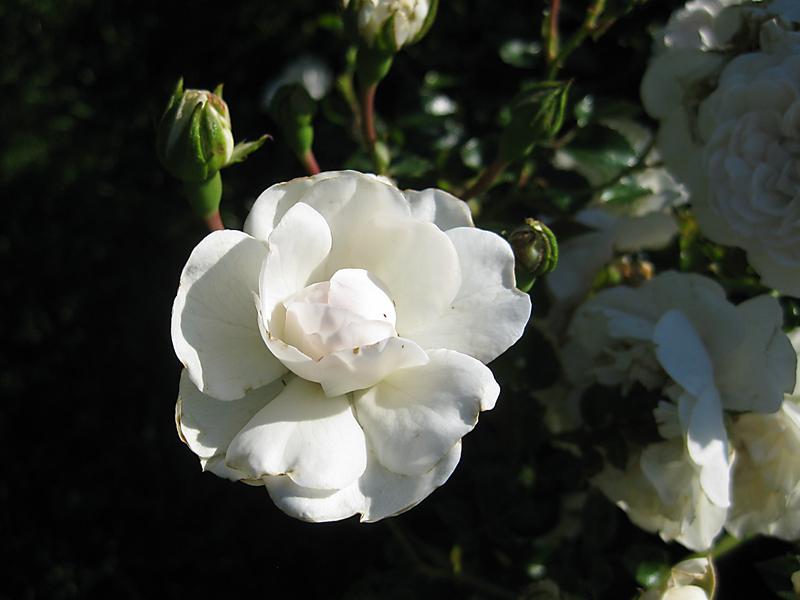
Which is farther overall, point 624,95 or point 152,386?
point 152,386

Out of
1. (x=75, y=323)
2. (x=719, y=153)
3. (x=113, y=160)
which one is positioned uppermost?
(x=719, y=153)

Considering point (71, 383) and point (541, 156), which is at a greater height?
point (541, 156)

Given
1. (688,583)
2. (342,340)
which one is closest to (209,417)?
(342,340)

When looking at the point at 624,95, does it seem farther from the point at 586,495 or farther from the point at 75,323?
the point at 75,323

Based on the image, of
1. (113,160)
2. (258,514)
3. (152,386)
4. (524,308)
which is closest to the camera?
(524,308)

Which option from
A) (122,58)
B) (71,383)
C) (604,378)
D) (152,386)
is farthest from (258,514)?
(122,58)

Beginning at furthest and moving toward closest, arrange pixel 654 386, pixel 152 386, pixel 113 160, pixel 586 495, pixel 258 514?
pixel 113 160 → pixel 152 386 → pixel 258 514 → pixel 586 495 → pixel 654 386

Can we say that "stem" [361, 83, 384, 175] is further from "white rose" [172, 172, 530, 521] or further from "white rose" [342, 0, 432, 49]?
"white rose" [172, 172, 530, 521]
